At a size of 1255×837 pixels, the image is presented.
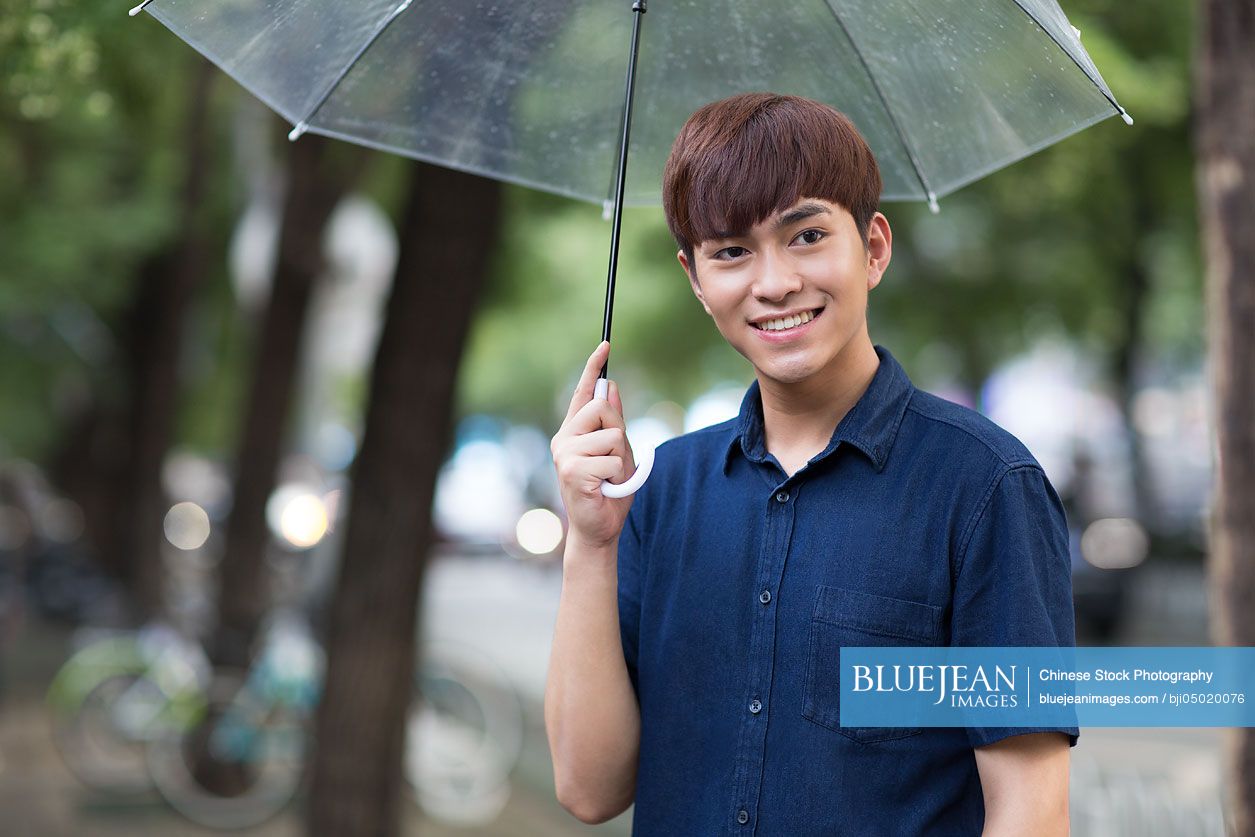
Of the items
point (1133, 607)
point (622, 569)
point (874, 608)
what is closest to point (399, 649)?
point (622, 569)

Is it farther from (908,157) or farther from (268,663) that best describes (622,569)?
(268,663)

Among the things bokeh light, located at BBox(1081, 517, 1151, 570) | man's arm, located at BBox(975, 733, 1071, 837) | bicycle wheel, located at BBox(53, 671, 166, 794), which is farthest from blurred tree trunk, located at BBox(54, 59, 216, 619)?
bokeh light, located at BBox(1081, 517, 1151, 570)

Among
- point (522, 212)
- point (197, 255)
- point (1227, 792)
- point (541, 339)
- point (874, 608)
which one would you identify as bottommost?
point (1227, 792)

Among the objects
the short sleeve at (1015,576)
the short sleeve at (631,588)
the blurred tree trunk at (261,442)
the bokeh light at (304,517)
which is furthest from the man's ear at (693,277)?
the bokeh light at (304,517)

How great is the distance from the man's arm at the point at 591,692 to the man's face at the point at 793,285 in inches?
15.1

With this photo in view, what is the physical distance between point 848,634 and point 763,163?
655mm

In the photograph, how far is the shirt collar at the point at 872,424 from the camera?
212 centimetres

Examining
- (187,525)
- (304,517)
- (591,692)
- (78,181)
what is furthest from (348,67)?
(187,525)

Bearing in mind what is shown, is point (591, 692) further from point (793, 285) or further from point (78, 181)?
point (78, 181)

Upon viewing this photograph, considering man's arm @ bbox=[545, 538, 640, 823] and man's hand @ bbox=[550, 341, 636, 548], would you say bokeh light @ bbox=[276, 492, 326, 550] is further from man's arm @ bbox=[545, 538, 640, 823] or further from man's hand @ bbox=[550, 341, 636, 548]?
man's hand @ bbox=[550, 341, 636, 548]

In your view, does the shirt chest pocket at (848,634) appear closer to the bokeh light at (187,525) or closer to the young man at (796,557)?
the young man at (796,557)

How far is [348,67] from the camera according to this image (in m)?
3.12

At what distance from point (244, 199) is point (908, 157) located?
12.5m

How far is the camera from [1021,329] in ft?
58.3
